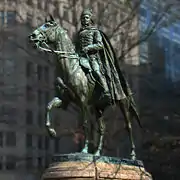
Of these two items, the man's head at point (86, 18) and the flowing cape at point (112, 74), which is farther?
the man's head at point (86, 18)

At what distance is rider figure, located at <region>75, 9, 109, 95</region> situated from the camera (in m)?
11.5

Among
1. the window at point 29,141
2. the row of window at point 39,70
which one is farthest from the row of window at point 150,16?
the window at point 29,141

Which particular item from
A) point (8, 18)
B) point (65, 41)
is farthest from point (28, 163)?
point (65, 41)

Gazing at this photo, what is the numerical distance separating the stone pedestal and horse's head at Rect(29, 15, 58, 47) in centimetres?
232

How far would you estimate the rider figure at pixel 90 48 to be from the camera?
37.8ft

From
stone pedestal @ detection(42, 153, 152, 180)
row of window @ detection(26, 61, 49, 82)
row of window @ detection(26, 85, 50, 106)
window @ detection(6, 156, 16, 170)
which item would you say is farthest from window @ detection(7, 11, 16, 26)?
stone pedestal @ detection(42, 153, 152, 180)

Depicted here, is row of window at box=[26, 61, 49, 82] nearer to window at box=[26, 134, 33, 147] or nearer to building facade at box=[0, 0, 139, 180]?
building facade at box=[0, 0, 139, 180]

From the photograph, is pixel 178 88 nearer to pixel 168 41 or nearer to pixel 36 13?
pixel 168 41

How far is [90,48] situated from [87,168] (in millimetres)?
2464

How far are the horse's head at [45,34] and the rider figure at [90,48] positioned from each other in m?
0.68

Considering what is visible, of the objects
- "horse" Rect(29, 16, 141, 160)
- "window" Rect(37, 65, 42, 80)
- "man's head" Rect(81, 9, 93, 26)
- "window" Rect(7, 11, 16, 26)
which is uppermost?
"window" Rect(7, 11, 16, 26)

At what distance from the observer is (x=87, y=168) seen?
10625 mm

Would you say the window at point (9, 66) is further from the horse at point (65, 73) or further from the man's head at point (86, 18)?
the horse at point (65, 73)

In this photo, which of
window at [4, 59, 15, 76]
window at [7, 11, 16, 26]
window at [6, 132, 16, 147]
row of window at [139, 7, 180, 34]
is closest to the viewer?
row of window at [139, 7, 180, 34]
